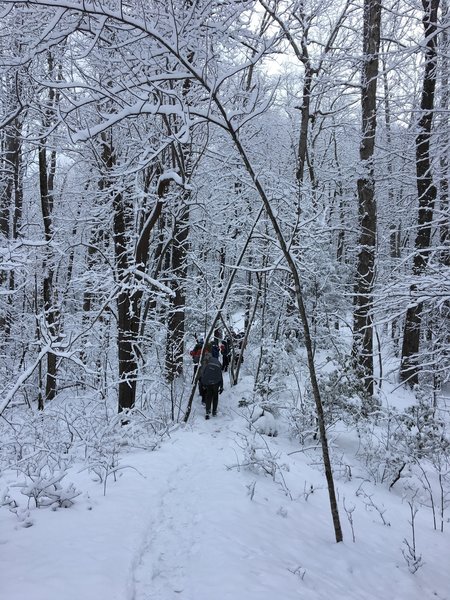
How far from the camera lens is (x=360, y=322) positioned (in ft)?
29.0

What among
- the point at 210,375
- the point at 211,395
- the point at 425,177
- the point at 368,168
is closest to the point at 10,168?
the point at 210,375

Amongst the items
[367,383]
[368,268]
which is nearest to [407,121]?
[368,268]

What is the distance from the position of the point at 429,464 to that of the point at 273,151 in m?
11.7

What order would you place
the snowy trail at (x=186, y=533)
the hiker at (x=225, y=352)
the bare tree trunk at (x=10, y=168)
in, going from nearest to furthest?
the snowy trail at (x=186, y=533) → the bare tree trunk at (x=10, y=168) → the hiker at (x=225, y=352)

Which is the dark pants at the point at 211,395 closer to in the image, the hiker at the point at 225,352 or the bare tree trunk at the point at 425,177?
the hiker at the point at 225,352

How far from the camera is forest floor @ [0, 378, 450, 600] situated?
2781mm

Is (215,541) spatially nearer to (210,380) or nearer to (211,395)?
(210,380)

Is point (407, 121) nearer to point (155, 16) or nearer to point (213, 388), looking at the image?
point (155, 16)

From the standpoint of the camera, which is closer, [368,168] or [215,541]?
[215,541]

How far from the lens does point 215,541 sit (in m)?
3.51

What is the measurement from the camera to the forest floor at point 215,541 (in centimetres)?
278

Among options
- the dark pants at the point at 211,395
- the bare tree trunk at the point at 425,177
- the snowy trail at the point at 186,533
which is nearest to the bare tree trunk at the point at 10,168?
the dark pants at the point at 211,395

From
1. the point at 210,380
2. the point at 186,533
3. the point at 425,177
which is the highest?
the point at 425,177

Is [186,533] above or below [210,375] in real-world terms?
below
